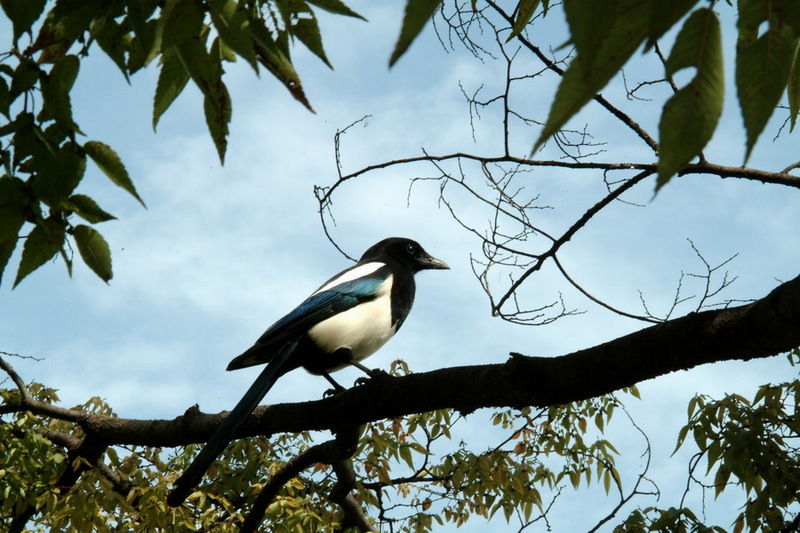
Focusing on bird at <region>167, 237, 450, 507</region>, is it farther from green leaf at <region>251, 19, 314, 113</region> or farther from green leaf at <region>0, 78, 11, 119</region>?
green leaf at <region>251, 19, 314, 113</region>

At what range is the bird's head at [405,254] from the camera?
18.0 feet

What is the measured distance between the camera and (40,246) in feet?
5.12

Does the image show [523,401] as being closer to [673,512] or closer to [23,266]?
[673,512]

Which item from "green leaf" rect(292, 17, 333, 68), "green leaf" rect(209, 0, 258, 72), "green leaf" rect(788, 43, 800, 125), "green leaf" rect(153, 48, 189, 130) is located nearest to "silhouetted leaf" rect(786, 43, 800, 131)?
"green leaf" rect(788, 43, 800, 125)

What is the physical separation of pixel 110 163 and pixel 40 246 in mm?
205

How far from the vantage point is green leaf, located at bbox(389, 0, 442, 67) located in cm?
77

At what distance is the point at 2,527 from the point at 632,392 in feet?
11.9

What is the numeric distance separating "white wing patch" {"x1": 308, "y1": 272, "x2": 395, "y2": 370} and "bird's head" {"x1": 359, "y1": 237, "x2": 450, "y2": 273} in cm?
51

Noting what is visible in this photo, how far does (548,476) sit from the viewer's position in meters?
4.83

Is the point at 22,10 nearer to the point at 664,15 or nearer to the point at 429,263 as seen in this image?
the point at 664,15

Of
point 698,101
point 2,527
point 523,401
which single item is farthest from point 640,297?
point 2,527

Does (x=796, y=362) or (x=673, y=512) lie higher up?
(x=796, y=362)

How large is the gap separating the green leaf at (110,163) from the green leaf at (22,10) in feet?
0.99

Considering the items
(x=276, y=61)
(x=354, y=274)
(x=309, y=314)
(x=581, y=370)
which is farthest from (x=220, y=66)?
(x=354, y=274)
